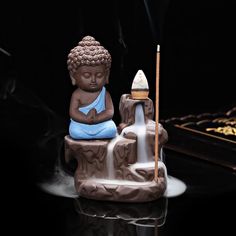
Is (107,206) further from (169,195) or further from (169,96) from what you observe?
(169,96)

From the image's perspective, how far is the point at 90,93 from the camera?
344 centimetres

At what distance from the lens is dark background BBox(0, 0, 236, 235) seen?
14.9 ft

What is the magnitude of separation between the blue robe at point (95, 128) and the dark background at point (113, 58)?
0.54 meters

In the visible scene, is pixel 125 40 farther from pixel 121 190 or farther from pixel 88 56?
pixel 121 190

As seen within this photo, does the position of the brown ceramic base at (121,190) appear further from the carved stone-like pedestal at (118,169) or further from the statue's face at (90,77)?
the statue's face at (90,77)

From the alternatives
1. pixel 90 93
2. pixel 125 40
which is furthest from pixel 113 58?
pixel 90 93

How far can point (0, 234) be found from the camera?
10.2 ft

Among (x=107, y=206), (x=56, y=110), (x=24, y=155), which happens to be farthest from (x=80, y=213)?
(x=56, y=110)

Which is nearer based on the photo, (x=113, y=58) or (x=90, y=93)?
(x=90, y=93)

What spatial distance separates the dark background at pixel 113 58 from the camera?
4.55 metres

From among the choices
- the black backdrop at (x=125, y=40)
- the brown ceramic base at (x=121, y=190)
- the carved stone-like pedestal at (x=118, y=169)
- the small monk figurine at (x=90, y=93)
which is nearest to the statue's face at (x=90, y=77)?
the small monk figurine at (x=90, y=93)

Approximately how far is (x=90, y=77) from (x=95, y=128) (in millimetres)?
238

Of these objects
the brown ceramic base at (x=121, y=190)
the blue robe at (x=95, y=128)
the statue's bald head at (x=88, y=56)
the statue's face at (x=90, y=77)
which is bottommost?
the brown ceramic base at (x=121, y=190)

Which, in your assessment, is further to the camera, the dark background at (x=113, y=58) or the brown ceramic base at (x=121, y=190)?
the dark background at (x=113, y=58)
